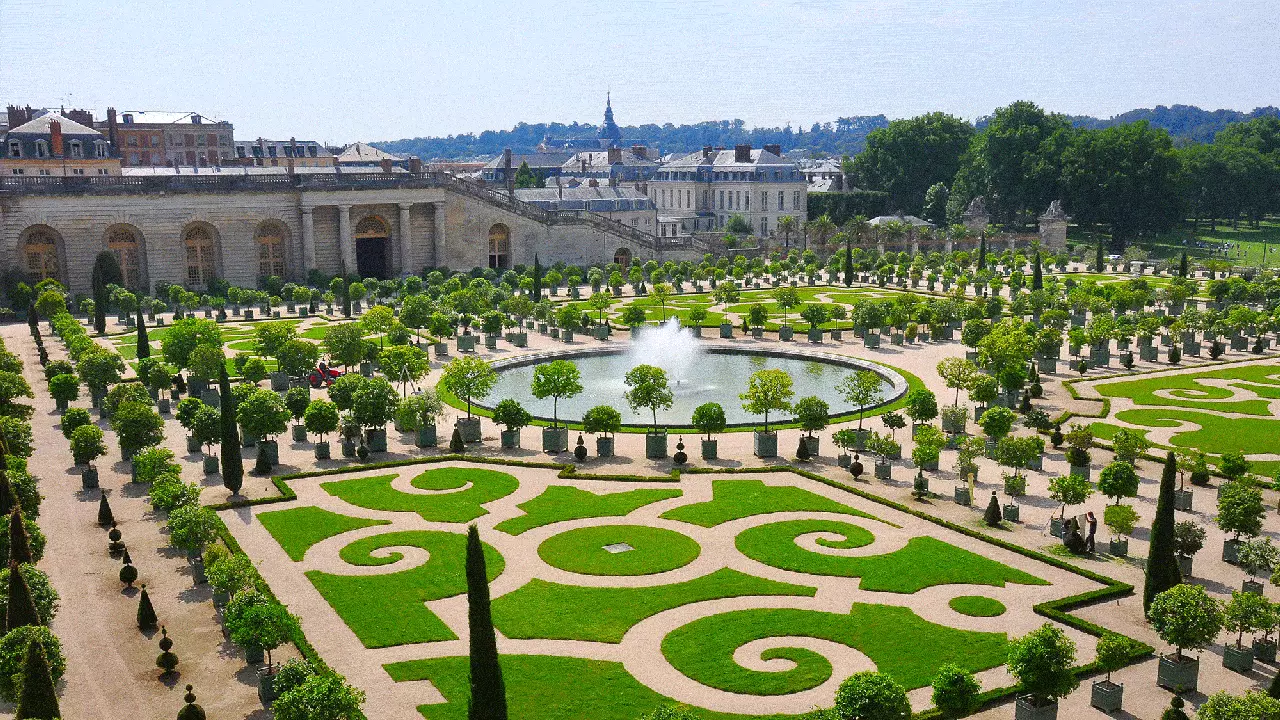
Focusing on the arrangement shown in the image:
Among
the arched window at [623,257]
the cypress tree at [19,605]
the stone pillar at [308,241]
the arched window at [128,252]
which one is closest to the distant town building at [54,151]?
the arched window at [128,252]

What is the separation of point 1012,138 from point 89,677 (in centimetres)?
12887

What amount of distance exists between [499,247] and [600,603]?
3420 inches

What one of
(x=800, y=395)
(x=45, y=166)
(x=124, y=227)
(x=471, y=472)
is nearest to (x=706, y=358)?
(x=800, y=395)

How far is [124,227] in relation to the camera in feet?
317

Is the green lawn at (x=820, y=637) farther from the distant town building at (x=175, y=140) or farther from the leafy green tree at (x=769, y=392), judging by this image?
the distant town building at (x=175, y=140)

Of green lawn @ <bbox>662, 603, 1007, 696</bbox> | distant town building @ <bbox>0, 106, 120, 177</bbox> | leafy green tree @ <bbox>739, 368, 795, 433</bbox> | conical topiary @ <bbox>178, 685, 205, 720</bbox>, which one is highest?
distant town building @ <bbox>0, 106, 120, 177</bbox>

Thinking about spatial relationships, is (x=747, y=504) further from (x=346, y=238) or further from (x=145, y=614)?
(x=346, y=238)

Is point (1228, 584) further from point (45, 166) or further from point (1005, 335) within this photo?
point (45, 166)

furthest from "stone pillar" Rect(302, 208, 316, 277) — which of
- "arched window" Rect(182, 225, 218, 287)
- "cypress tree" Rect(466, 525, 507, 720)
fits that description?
"cypress tree" Rect(466, 525, 507, 720)

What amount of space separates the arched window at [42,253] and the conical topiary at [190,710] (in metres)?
79.1

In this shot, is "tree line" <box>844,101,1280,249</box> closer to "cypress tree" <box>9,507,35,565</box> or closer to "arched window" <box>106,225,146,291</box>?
"arched window" <box>106,225,146,291</box>

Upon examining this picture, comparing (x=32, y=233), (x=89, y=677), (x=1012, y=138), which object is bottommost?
(x=89, y=677)

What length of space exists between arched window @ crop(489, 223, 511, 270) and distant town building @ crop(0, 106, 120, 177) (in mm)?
36247

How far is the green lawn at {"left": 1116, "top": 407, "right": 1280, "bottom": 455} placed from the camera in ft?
157
